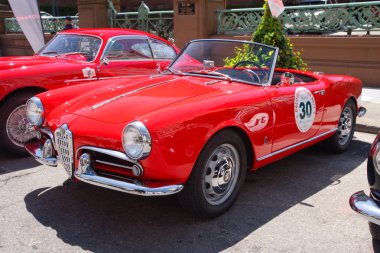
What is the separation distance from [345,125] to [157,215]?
3.03 metres

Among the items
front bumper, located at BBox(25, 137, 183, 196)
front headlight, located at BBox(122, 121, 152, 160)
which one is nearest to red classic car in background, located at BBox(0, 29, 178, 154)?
front bumper, located at BBox(25, 137, 183, 196)

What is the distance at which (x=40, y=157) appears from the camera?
3730 millimetres

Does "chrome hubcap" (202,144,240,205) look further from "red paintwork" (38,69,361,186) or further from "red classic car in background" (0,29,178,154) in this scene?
"red classic car in background" (0,29,178,154)

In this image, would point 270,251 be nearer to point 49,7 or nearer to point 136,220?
point 136,220

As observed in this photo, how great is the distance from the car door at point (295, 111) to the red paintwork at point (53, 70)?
2.80 m

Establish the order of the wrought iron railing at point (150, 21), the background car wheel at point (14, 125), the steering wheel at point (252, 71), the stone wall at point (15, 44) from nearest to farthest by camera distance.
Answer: the steering wheel at point (252, 71)
the background car wheel at point (14, 125)
the wrought iron railing at point (150, 21)
the stone wall at point (15, 44)

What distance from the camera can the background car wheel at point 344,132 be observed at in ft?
17.6

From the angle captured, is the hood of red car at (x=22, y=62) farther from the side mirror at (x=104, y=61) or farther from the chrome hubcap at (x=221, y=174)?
the chrome hubcap at (x=221, y=174)

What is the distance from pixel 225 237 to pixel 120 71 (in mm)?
3635

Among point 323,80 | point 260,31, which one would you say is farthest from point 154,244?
point 260,31

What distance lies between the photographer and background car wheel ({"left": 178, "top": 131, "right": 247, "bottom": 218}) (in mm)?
3318

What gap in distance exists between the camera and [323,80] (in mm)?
5016

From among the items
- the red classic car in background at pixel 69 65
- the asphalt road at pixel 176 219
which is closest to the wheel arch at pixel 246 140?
the asphalt road at pixel 176 219

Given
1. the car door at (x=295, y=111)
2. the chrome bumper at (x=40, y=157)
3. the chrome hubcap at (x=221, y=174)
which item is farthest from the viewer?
the car door at (x=295, y=111)
